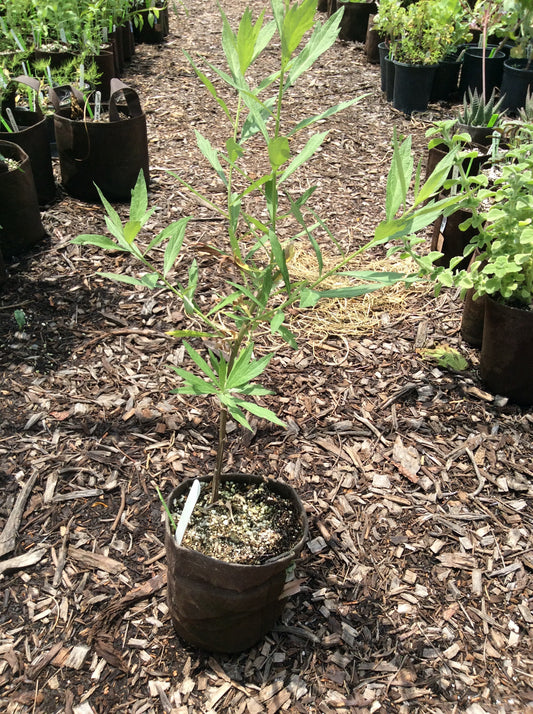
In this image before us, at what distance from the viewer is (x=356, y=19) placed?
24.1 ft

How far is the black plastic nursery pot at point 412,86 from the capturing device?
527 cm

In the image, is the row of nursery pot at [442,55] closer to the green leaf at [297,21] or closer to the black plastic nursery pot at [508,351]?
the black plastic nursery pot at [508,351]

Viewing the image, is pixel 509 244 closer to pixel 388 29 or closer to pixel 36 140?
pixel 36 140

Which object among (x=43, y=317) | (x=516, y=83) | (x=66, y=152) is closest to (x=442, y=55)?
(x=516, y=83)

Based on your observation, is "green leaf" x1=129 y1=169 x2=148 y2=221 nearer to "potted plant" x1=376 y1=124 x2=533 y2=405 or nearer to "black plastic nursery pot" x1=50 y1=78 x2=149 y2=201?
"potted plant" x1=376 y1=124 x2=533 y2=405

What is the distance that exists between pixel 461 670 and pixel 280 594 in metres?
0.57

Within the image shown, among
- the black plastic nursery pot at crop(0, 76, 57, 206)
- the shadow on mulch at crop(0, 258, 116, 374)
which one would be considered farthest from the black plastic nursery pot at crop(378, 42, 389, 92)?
the shadow on mulch at crop(0, 258, 116, 374)

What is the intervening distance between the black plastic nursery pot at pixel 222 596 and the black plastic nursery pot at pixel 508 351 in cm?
125

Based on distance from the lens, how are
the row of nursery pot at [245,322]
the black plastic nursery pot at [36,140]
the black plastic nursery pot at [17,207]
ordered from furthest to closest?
the black plastic nursery pot at [36,140] < the black plastic nursery pot at [17,207] < the row of nursery pot at [245,322]

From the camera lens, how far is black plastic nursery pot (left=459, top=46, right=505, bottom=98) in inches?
229

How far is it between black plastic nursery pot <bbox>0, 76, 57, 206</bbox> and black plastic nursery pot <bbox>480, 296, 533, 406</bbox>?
105 inches

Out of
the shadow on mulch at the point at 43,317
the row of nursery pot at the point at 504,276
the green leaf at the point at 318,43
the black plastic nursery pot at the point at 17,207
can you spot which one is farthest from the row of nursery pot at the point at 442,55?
the green leaf at the point at 318,43

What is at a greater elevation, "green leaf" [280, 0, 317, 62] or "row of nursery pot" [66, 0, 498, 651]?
"green leaf" [280, 0, 317, 62]

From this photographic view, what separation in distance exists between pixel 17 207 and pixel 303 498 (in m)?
2.17
